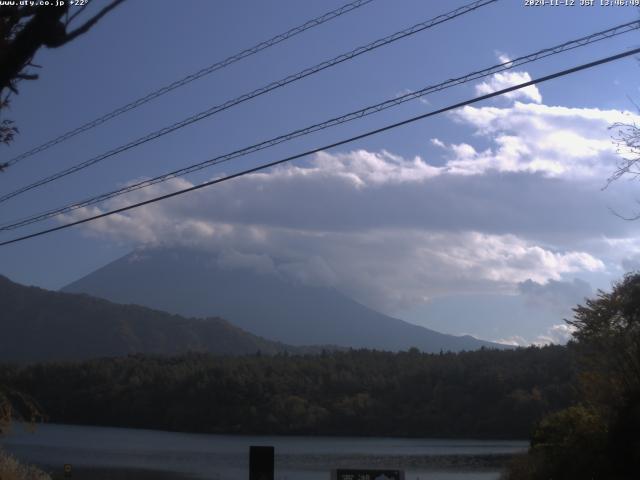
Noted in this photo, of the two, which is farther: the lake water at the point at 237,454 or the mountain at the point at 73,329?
the mountain at the point at 73,329

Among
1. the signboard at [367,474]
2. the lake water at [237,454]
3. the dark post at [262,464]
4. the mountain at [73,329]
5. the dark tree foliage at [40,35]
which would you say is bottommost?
the lake water at [237,454]

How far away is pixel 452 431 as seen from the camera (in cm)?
8469

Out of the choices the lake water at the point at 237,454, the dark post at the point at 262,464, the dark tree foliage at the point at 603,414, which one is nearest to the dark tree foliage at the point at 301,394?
the lake water at the point at 237,454

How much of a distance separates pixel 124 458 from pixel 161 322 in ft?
473

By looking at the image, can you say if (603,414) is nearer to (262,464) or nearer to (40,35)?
(262,464)

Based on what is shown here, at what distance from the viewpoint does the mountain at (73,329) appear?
15638 cm

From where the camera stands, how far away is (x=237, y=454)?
6481 cm

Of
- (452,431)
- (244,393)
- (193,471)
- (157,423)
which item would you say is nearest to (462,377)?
(452,431)

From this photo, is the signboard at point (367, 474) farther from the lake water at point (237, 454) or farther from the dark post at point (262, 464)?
the lake water at point (237, 454)

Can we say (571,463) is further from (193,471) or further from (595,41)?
(193,471)

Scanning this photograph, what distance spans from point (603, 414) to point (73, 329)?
163718 millimetres

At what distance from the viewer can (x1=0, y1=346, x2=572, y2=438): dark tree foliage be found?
82.8 m

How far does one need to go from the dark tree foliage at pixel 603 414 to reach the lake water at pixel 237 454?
17667mm

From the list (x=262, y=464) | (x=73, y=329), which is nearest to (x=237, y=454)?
(x=262, y=464)
